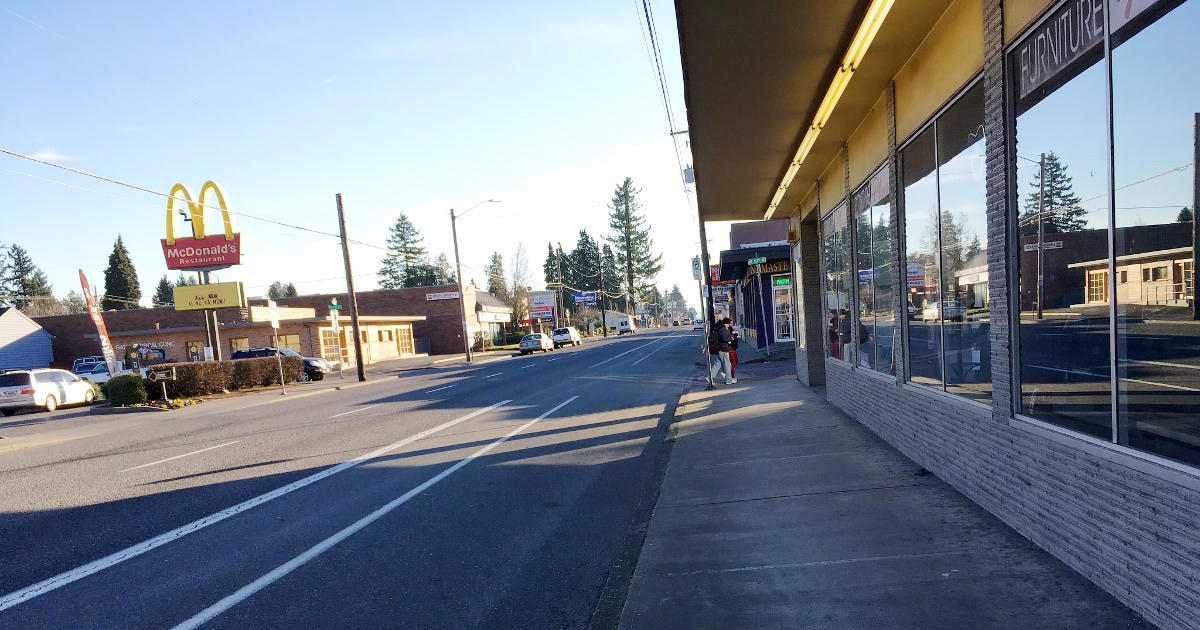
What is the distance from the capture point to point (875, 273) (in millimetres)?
9117

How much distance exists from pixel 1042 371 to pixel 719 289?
6006 cm

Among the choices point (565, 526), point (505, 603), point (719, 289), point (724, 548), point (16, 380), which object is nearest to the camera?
point (505, 603)

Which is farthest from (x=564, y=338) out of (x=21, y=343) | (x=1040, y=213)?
(x=1040, y=213)

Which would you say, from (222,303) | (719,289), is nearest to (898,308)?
(222,303)

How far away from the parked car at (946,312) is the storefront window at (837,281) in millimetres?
3534

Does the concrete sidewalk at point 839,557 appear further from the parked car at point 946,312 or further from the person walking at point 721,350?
the person walking at point 721,350

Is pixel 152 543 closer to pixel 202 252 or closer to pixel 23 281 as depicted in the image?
pixel 202 252

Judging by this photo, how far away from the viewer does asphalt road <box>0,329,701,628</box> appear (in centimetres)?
477

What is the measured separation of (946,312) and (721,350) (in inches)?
415

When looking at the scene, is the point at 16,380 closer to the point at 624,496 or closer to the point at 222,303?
the point at 222,303

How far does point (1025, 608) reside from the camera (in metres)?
3.72

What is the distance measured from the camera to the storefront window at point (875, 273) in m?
8.37

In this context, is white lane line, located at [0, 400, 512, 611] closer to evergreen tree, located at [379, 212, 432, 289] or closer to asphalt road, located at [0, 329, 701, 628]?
asphalt road, located at [0, 329, 701, 628]

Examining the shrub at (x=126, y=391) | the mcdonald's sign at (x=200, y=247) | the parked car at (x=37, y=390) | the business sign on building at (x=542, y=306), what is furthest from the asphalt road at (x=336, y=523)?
the business sign on building at (x=542, y=306)
